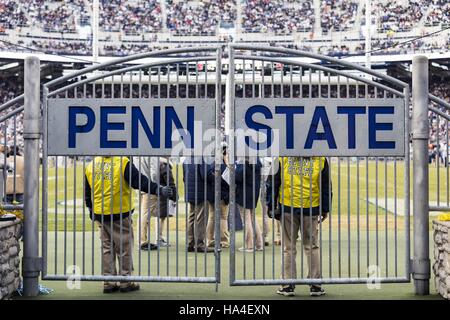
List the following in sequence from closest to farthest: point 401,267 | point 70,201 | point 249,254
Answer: point 401,267, point 249,254, point 70,201

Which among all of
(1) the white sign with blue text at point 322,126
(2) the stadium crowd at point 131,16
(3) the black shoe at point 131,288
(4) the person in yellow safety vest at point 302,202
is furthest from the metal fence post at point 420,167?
(2) the stadium crowd at point 131,16

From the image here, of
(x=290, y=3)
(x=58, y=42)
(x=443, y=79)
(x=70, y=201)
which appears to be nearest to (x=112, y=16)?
(x=58, y=42)

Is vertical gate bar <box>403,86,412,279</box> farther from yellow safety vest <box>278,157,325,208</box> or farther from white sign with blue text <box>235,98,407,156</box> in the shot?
yellow safety vest <box>278,157,325,208</box>

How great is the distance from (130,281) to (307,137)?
6.53 ft

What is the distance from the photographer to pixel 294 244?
250 inches

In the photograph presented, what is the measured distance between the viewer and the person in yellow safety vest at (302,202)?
6.29 m

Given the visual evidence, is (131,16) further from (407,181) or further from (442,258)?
(442,258)

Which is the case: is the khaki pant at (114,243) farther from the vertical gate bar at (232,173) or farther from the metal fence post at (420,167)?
the metal fence post at (420,167)

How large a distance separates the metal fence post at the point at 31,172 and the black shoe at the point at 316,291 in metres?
2.45

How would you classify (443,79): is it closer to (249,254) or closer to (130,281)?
(249,254)

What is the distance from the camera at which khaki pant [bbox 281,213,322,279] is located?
630cm

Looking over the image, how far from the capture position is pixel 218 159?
604 cm

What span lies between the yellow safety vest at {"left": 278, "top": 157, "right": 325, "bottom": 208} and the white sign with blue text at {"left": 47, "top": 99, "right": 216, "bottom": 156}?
785 millimetres

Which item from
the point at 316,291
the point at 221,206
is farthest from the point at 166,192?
the point at 221,206
